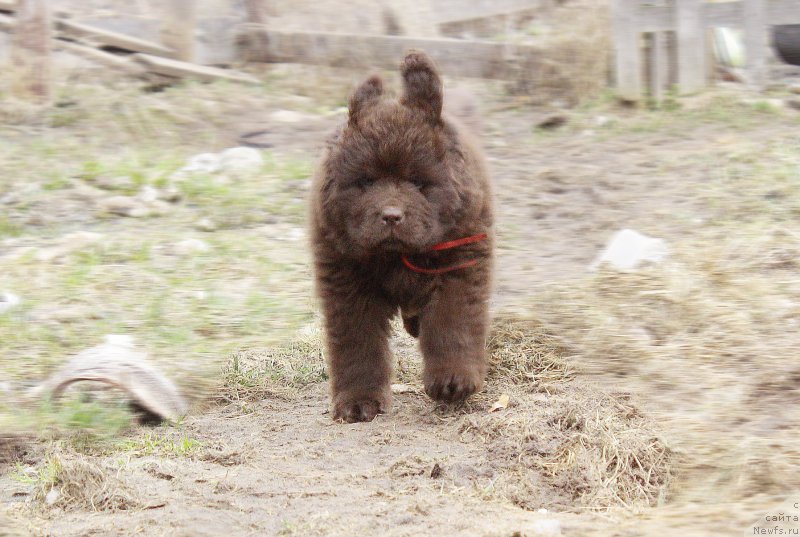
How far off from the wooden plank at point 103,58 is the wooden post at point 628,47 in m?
5.26

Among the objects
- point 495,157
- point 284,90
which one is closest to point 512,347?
point 495,157

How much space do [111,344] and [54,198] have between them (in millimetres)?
3615

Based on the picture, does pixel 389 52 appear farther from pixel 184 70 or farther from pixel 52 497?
pixel 52 497

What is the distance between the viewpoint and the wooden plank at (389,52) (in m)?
11.0

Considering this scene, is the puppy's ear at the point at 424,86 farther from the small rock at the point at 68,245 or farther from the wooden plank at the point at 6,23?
the wooden plank at the point at 6,23

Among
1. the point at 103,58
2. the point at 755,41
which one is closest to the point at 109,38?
the point at 103,58

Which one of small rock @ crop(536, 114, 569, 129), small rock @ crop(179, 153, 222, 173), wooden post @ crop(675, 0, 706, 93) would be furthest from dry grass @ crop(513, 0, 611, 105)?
small rock @ crop(179, 153, 222, 173)

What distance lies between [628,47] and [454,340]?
22.4 feet

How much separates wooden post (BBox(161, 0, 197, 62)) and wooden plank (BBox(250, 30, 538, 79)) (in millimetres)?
866

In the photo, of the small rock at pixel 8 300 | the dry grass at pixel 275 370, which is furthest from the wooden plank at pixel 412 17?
the dry grass at pixel 275 370

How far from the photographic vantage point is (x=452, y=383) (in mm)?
4398

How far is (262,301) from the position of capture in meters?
6.23

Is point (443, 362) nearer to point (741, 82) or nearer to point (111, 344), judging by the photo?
point (111, 344)

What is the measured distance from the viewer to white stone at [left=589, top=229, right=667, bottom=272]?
6.11 metres
